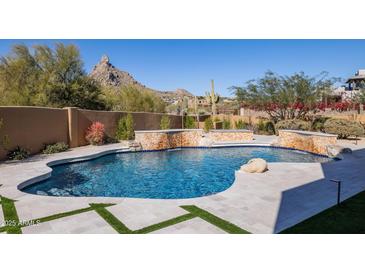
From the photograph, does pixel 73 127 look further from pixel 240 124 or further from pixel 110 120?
pixel 240 124

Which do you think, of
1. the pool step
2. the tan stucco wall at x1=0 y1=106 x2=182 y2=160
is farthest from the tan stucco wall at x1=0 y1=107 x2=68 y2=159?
the pool step

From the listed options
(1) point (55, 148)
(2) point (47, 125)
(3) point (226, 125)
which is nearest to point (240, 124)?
(3) point (226, 125)

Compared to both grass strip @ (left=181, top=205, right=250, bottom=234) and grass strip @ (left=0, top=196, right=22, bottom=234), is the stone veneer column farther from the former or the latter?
grass strip @ (left=181, top=205, right=250, bottom=234)

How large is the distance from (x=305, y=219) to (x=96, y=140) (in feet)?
42.9

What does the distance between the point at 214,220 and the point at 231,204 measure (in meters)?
1.00

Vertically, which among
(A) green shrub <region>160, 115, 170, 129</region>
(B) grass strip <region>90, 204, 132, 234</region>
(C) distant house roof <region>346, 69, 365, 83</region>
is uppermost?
(C) distant house roof <region>346, 69, 365, 83</region>

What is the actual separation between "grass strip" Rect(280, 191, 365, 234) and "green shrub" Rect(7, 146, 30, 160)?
1100 centimetres

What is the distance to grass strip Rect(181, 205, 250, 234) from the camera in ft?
15.0

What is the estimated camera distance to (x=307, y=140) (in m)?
15.1

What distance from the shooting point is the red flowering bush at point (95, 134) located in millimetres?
15424
